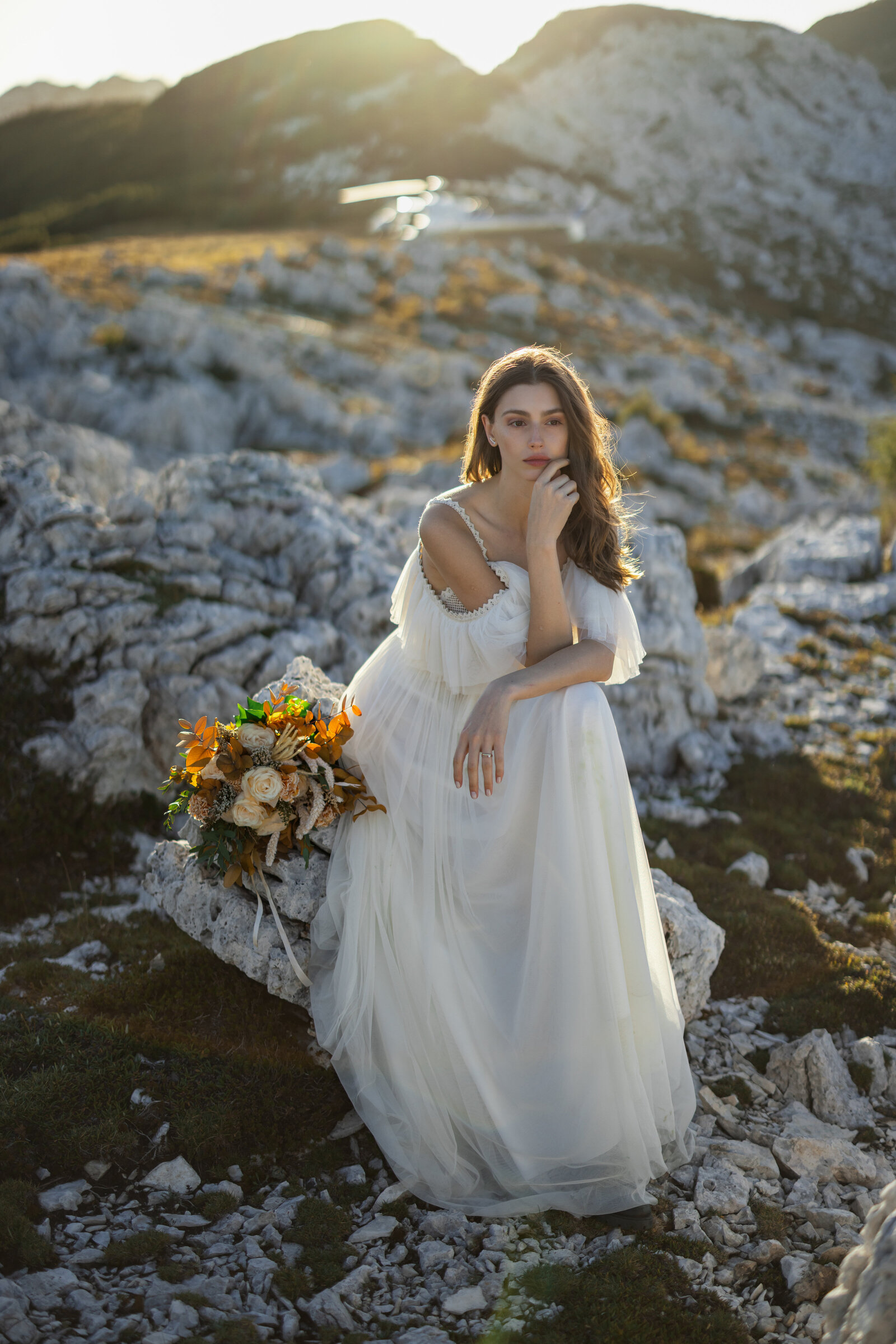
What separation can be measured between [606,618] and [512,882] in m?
1.27

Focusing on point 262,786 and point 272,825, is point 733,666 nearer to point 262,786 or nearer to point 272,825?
point 272,825

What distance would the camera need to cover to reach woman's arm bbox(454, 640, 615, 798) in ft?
11.7

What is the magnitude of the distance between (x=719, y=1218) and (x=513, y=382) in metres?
3.68

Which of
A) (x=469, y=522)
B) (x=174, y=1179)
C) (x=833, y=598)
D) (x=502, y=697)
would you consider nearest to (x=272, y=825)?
(x=502, y=697)

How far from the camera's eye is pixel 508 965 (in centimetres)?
362

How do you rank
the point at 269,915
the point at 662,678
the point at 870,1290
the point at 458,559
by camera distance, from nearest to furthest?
the point at 870,1290 → the point at 458,559 → the point at 269,915 → the point at 662,678

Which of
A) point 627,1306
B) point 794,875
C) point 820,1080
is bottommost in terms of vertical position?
point 794,875

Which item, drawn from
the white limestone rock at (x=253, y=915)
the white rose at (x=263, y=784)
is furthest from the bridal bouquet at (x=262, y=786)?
the white limestone rock at (x=253, y=915)

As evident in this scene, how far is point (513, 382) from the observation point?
4102 mm

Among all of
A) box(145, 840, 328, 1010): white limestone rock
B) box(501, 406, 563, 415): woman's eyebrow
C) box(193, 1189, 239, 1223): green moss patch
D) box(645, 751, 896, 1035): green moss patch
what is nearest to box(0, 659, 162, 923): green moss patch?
box(145, 840, 328, 1010): white limestone rock

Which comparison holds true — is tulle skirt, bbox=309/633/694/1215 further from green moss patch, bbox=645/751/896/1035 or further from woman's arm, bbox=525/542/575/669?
green moss patch, bbox=645/751/896/1035

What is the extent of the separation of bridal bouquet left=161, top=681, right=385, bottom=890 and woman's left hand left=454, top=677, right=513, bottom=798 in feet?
1.80

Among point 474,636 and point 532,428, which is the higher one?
point 532,428

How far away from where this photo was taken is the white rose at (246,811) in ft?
12.3
